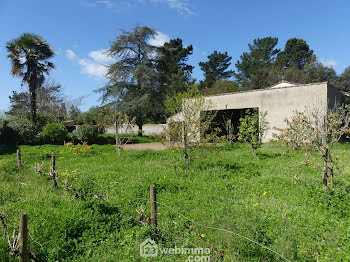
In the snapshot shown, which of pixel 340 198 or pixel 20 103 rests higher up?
pixel 20 103

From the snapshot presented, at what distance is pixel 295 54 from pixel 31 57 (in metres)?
42.3

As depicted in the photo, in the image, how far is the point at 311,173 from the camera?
24.9 feet

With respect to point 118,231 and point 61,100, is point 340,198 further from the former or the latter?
point 61,100

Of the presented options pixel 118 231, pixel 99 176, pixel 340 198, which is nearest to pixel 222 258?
pixel 118 231

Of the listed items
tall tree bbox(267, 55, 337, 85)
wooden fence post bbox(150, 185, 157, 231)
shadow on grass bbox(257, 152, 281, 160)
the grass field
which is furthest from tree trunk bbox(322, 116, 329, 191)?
tall tree bbox(267, 55, 337, 85)

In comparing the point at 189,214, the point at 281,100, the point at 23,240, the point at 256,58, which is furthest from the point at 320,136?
the point at 256,58

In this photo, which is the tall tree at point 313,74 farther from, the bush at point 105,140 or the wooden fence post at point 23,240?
the wooden fence post at point 23,240

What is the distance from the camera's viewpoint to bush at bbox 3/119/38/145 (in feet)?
54.9

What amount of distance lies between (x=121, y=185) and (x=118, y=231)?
2.66 meters

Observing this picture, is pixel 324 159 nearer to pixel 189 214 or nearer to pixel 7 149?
pixel 189 214

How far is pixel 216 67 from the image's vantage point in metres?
45.5

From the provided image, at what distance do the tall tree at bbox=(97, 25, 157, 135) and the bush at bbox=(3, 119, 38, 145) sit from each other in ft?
31.0

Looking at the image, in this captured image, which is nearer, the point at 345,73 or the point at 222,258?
the point at 222,258

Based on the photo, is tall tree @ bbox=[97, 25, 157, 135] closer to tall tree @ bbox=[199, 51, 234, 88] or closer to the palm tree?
the palm tree
